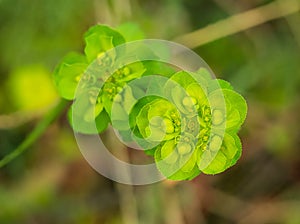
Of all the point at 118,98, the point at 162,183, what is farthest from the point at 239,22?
the point at 118,98

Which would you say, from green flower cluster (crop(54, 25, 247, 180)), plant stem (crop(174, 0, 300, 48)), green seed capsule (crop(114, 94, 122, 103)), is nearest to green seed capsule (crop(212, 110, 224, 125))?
green flower cluster (crop(54, 25, 247, 180))

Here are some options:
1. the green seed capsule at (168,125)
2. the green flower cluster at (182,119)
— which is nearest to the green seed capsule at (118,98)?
the green flower cluster at (182,119)

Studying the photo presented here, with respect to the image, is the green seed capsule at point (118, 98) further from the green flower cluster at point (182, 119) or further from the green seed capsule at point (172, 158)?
the green seed capsule at point (172, 158)

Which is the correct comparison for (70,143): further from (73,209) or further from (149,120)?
(149,120)

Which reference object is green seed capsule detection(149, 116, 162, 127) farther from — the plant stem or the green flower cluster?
the plant stem

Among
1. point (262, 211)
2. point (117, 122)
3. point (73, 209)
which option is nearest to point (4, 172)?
point (73, 209)

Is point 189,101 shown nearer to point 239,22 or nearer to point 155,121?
point 155,121
